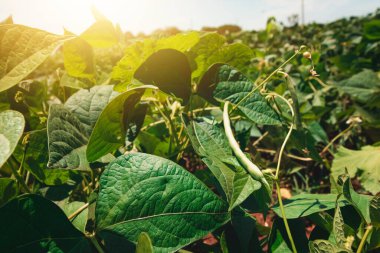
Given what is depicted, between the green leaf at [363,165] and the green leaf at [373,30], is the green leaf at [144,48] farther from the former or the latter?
the green leaf at [373,30]

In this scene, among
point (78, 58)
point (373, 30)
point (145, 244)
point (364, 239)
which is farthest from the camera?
point (373, 30)

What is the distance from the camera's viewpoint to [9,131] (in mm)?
412

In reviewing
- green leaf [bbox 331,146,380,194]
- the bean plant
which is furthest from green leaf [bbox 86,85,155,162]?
green leaf [bbox 331,146,380,194]

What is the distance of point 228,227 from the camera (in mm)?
542

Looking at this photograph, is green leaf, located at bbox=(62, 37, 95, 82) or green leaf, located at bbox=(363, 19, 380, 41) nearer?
green leaf, located at bbox=(62, 37, 95, 82)

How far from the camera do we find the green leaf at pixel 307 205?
0.51 meters

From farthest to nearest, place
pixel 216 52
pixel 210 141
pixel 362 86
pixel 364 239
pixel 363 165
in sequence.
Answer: pixel 362 86 < pixel 363 165 < pixel 216 52 < pixel 210 141 < pixel 364 239

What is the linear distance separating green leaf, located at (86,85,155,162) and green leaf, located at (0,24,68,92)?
4.7 inches

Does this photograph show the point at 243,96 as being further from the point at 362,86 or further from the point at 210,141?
the point at 362,86

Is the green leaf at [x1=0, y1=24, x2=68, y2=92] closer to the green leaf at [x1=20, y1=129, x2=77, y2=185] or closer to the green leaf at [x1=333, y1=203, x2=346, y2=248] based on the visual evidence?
the green leaf at [x1=20, y1=129, x2=77, y2=185]

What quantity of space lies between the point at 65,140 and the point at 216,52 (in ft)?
1.21

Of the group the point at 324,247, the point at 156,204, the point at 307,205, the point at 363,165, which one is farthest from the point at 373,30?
the point at 156,204

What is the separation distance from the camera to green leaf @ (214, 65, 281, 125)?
0.58 metres

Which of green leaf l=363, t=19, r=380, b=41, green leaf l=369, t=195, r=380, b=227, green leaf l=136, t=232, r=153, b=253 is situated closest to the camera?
green leaf l=136, t=232, r=153, b=253
